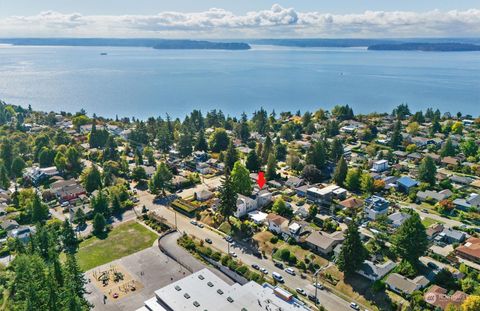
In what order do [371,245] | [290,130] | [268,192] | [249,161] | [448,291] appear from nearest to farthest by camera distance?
[448,291] → [371,245] → [268,192] → [249,161] → [290,130]

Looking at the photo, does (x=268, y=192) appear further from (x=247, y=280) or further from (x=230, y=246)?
(x=247, y=280)

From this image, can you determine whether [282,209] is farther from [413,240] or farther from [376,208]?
[413,240]

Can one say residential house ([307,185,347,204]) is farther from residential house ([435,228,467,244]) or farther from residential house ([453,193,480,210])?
residential house ([453,193,480,210])

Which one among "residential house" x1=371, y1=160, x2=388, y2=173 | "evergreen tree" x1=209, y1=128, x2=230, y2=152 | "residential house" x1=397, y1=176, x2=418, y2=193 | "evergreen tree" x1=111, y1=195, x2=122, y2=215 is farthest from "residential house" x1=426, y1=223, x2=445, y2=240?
"evergreen tree" x1=209, y1=128, x2=230, y2=152

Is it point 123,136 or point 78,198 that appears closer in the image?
point 78,198

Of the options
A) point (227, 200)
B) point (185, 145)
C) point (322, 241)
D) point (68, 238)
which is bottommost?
point (68, 238)

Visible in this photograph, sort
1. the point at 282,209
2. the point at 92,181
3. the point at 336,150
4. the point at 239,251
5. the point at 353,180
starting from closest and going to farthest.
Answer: the point at 239,251
the point at 282,209
the point at 353,180
the point at 92,181
the point at 336,150

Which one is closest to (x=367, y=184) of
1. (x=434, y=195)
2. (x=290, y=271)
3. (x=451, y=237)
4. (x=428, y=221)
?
(x=434, y=195)

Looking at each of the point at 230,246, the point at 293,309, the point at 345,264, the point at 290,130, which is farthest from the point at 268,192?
the point at 290,130
